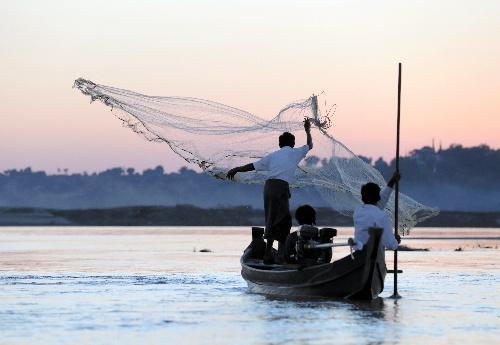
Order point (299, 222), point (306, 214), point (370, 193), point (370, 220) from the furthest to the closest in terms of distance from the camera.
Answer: point (299, 222), point (306, 214), point (370, 193), point (370, 220)

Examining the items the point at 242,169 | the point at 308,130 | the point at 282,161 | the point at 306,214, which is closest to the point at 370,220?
the point at 306,214

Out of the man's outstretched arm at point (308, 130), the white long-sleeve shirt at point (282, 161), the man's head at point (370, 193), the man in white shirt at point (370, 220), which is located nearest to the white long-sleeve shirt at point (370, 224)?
the man in white shirt at point (370, 220)

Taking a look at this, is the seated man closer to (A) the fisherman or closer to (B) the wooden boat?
(B) the wooden boat

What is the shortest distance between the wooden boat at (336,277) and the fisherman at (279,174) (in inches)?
38.9

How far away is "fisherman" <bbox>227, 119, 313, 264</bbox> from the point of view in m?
23.7

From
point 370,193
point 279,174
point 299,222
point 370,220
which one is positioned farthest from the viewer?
point 299,222

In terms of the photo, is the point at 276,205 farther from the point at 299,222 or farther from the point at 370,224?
the point at 370,224

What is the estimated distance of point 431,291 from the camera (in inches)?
1129

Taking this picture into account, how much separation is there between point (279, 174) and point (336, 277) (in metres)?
2.27

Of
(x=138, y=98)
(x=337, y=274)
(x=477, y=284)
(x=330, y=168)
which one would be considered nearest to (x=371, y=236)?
(x=337, y=274)

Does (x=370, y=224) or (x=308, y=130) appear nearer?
(x=370, y=224)

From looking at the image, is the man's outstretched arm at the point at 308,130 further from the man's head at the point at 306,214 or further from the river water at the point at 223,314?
the river water at the point at 223,314

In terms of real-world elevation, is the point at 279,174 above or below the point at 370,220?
above

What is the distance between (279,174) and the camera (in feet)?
77.8
